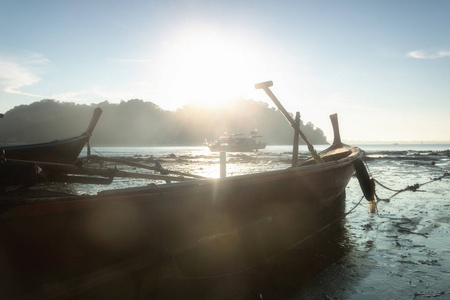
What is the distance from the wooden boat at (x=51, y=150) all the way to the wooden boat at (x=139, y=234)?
4.82 metres

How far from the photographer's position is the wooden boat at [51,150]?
21.9 feet

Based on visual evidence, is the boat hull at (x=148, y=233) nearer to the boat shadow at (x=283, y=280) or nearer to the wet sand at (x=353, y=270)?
the boat shadow at (x=283, y=280)

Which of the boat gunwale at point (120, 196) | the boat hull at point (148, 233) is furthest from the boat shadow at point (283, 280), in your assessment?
the boat gunwale at point (120, 196)

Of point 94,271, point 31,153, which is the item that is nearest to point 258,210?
point 94,271

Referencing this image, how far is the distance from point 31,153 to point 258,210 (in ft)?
20.0

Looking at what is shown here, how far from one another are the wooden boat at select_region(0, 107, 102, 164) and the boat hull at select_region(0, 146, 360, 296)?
17.5ft

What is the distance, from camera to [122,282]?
2865mm

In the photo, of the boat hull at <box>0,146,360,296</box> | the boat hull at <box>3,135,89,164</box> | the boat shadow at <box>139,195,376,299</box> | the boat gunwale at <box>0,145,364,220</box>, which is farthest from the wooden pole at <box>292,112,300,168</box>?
the boat hull at <box>3,135,89,164</box>

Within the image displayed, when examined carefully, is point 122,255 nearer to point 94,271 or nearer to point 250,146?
point 94,271

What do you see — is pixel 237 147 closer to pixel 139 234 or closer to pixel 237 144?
pixel 237 144

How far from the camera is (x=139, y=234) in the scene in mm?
2955

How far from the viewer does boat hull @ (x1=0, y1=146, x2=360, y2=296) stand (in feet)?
7.53

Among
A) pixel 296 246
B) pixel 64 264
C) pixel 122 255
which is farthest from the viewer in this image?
pixel 296 246

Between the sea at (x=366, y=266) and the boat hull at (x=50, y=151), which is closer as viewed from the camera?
the sea at (x=366, y=266)
